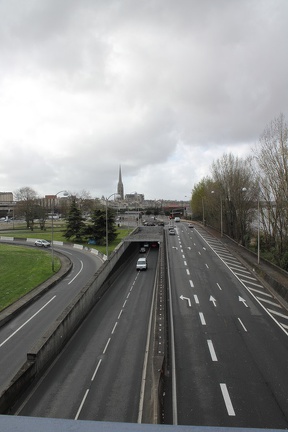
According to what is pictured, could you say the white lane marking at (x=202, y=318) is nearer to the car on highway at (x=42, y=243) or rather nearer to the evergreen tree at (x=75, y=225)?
the car on highway at (x=42, y=243)

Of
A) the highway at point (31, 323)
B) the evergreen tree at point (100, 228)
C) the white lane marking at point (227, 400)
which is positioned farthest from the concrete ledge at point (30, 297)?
the evergreen tree at point (100, 228)

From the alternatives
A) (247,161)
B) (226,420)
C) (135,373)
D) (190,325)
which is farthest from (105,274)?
(247,161)

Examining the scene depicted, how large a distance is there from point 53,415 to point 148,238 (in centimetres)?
4521

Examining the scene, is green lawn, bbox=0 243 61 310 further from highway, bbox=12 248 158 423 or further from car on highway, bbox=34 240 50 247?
highway, bbox=12 248 158 423

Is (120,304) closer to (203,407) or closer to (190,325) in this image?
(190,325)

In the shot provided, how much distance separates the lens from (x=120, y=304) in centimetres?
2852

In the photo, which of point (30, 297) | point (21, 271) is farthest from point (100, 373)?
point (21, 271)

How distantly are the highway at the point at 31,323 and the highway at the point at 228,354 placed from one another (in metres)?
8.11

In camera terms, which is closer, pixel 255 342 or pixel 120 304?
pixel 255 342

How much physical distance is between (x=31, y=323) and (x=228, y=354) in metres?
14.3

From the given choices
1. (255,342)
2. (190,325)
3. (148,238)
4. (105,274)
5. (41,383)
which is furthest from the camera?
(148,238)

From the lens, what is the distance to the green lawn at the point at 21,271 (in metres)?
30.5

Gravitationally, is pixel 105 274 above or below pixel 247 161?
below

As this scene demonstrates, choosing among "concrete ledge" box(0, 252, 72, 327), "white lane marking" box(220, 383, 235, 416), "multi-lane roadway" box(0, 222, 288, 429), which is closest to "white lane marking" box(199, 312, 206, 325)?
"multi-lane roadway" box(0, 222, 288, 429)
